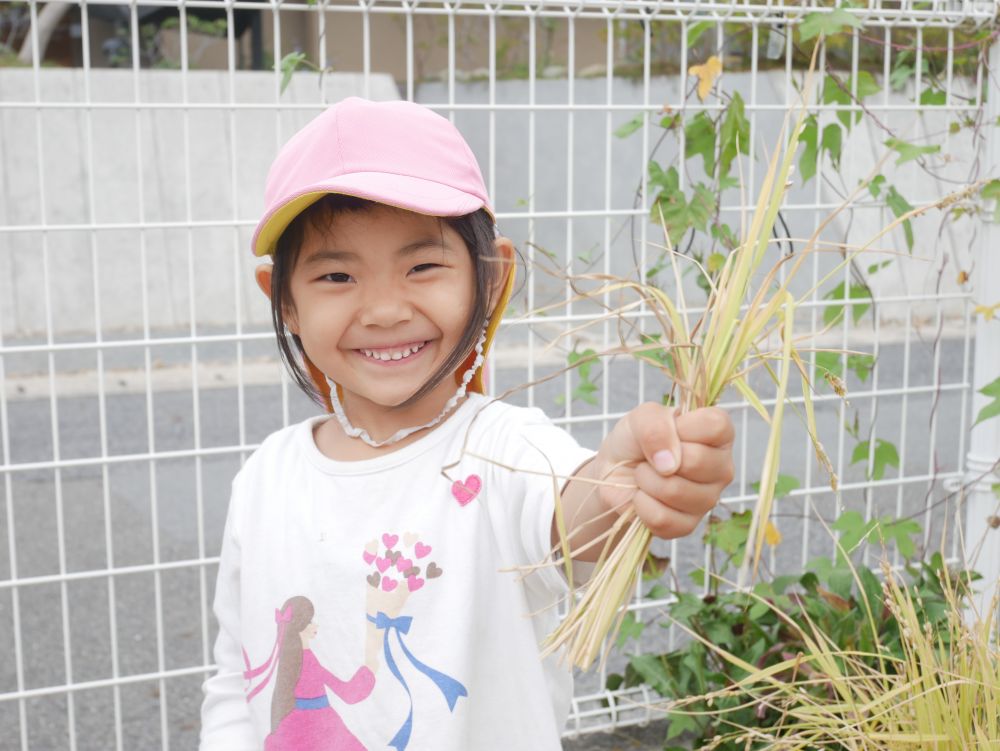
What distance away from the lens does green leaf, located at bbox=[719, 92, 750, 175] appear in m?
2.46

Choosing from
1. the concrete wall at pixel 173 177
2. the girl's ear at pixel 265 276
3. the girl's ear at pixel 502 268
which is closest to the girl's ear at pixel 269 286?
the girl's ear at pixel 265 276

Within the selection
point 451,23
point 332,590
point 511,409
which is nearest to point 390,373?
point 511,409

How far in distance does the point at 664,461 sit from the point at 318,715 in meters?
0.70

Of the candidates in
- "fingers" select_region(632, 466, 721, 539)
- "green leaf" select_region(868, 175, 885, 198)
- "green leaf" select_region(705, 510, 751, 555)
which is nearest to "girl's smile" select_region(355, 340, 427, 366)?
"fingers" select_region(632, 466, 721, 539)

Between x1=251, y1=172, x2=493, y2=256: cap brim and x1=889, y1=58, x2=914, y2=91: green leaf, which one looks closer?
x1=251, y1=172, x2=493, y2=256: cap brim

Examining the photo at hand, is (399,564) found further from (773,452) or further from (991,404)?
(991,404)

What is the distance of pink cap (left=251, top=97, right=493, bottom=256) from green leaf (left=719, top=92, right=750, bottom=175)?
→ 47.0 inches

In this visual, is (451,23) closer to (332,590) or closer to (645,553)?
(332,590)

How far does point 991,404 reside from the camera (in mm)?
2496

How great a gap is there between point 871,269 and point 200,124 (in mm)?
6467

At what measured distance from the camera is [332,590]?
56.0 inches

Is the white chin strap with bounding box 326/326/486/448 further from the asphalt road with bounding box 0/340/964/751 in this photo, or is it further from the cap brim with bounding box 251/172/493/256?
the asphalt road with bounding box 0/340/964/751

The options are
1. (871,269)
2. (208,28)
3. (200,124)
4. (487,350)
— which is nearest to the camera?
(487,350)

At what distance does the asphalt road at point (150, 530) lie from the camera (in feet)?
9.47
